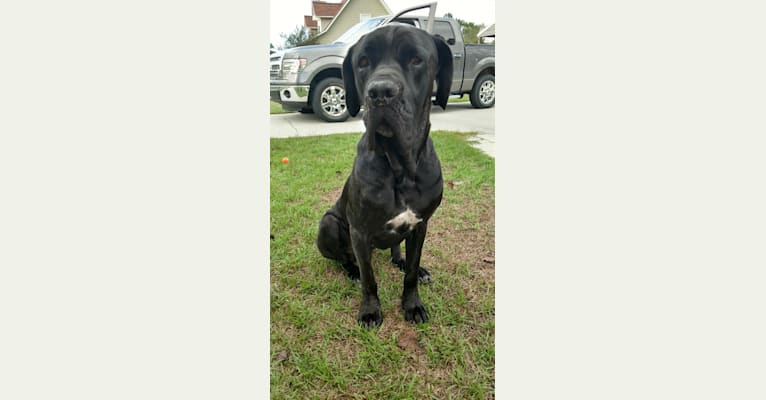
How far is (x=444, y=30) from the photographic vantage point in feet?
6.42

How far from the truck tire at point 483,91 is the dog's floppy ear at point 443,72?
0.28m

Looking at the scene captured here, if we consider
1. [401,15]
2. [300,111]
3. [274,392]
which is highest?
[401,15]

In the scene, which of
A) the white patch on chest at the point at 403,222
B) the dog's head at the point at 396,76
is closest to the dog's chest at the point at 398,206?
the white patch on chest at the point at 403,222

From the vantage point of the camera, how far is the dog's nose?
1.46 meters

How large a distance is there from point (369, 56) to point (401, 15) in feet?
1.31

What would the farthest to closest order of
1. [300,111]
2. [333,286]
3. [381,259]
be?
[300,111]
[381,259]
[333,286]

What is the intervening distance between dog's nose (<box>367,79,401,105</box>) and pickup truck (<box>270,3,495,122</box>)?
1.58 feet

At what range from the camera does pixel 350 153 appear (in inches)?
158

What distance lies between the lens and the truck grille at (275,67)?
2.07 metres

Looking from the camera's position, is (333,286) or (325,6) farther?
(333,286)

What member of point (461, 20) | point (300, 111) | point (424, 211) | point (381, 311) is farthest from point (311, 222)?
point (461, 20)

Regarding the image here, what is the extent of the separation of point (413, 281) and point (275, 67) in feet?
4.97

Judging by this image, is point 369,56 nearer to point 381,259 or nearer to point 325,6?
point 325,6

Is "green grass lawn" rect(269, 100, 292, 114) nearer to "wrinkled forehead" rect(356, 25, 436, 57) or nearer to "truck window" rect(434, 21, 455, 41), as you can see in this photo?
"wrinkled forehead" rect(356, 25, 436, 57)
